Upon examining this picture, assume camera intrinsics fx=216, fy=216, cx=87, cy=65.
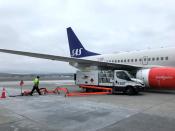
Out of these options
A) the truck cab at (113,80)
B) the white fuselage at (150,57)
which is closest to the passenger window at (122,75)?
the truck cab at (113,80)

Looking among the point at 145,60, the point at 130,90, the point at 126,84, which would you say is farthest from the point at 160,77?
the point at 145,60

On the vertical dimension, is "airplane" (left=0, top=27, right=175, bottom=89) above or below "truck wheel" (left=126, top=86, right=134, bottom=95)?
above

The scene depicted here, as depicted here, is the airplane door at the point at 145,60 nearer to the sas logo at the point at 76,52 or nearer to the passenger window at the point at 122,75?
the passenger window at the point at 122,75

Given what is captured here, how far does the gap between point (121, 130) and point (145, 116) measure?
203cm

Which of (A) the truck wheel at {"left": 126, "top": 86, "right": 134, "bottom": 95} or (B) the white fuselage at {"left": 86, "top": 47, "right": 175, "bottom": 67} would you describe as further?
(B) the white fuselage at {"left": 86, "top": 47, "right": 175, "bottom": 67}

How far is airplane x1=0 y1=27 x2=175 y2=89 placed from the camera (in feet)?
50.4

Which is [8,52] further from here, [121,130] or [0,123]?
[121,130]

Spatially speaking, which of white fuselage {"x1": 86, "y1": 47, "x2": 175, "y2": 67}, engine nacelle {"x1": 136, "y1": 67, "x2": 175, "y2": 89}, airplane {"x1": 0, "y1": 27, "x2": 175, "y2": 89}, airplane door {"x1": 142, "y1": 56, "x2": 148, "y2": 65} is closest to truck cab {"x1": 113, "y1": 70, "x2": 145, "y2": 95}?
engine nacelle {"x1": 136, "y1": 67, "x2": 175, "y2": 89}

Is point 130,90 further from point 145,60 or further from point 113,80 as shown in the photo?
point 145,60

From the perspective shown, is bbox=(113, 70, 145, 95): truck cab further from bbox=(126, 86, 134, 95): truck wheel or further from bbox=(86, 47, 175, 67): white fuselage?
bbox=(86, 47, 175, 67): white fuselage

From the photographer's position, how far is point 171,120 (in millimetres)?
6840

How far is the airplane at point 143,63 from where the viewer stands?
15.4 metres

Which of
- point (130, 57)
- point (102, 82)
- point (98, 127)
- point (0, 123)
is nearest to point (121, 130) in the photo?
point (98, 127)

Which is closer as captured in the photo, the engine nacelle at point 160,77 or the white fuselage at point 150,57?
the engine nacelle at point 160,77
